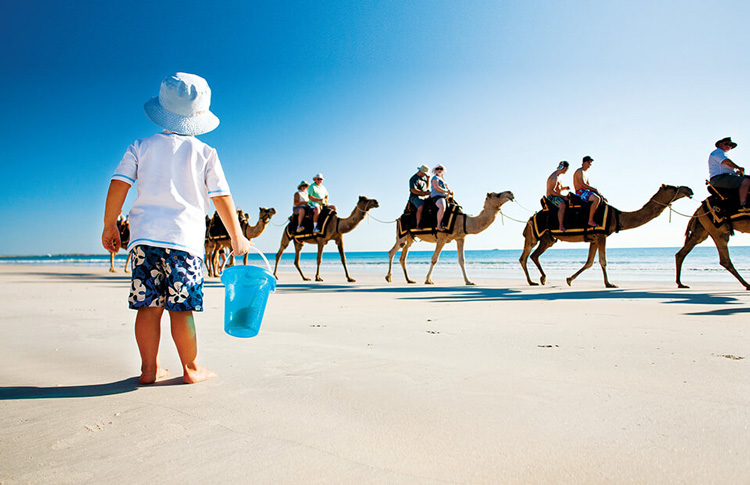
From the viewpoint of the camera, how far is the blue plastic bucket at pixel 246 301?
2999 mm

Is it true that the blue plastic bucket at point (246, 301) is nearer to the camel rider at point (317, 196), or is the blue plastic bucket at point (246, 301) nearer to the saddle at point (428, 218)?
the saddle at point (428, 218)

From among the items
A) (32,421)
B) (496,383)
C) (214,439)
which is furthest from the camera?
(496,383)

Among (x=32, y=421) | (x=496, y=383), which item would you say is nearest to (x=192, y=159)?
(x=32, y=421)

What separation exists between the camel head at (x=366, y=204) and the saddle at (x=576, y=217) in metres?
5.07

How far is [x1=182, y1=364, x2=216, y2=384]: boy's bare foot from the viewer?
2840 mm

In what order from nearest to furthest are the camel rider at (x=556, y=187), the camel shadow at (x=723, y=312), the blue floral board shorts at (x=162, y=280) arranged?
the blue floral board shorts at (x=162, y=280) → the camel shadow at (x=723, y=312) → the camel rider at (x=556, y=187)

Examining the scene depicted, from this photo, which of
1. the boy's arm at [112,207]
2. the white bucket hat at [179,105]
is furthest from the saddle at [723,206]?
the boy's arm at [112,207]

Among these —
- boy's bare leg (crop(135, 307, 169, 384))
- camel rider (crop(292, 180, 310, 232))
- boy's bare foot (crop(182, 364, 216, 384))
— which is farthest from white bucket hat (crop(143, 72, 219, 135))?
camel rider (crop(292, 180, 310, 232))

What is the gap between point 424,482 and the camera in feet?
5.25

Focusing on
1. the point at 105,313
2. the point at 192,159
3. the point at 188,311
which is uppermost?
the point at 192,159

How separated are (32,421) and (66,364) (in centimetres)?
141

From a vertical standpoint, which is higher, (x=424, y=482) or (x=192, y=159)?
(x=192, y=159)

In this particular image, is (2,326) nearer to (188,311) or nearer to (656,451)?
(188,311)

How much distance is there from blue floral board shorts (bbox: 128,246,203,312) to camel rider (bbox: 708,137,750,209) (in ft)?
34.0
